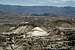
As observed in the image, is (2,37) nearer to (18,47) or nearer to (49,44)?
(18,47)

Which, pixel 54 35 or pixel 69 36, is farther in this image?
pixel 54 35

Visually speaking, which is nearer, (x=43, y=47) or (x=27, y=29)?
(x=43, y=47)

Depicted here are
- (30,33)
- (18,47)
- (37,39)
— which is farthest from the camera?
(30,33)

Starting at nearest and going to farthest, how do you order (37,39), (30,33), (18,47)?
(18,47)
(37,39)
(30,33)

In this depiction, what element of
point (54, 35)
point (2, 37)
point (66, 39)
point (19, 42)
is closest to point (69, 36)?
point (66, 39)

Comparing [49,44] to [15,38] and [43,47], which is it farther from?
[15,38]

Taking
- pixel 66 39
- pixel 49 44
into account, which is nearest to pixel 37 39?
pixel 49 44

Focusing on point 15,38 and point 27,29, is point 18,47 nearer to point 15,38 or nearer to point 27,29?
point 15,38
